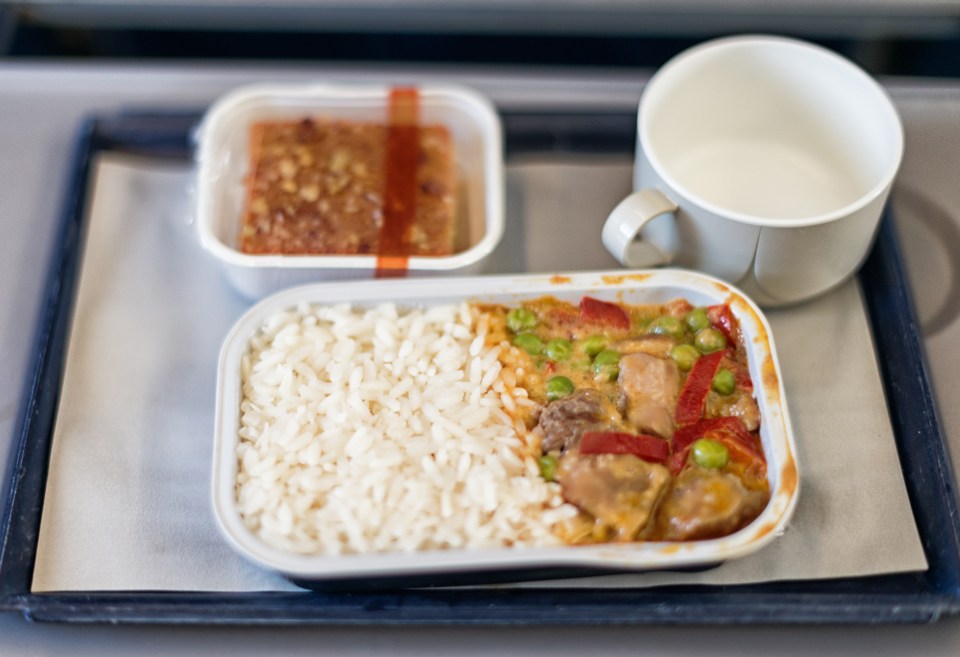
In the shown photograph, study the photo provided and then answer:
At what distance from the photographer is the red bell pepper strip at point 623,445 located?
1746 mm

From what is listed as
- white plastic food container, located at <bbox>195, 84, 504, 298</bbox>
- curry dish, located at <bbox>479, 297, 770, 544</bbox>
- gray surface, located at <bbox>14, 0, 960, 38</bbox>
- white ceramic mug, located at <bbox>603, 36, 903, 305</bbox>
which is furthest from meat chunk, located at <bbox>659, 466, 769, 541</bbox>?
gray surface, located at <bbox>14, 0, 960, 38</bbox>

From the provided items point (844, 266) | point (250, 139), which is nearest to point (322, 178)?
point (250, 139)

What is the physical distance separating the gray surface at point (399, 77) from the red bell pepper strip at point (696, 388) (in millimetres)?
365

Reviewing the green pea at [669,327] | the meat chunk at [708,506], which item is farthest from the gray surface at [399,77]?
the green pea at [669,327]

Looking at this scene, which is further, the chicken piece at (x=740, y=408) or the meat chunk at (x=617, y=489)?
the chicken piece at (x=740, y=408)

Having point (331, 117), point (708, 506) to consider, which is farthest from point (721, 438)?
point (331, 117)

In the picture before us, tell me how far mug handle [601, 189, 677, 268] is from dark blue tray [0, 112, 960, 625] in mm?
514

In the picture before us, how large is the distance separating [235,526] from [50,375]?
586 millimetres

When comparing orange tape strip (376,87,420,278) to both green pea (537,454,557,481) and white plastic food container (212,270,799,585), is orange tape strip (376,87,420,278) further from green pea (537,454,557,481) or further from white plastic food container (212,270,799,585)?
green pea (537,454,557,481)

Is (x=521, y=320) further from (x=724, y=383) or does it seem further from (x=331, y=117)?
(x=331, y=117)

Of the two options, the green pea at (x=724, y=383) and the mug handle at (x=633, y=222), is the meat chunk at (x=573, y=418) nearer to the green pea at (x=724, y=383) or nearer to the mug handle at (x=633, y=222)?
the green pea at (x=724, y=383)

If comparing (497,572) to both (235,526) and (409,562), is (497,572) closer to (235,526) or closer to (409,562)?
(409,562)

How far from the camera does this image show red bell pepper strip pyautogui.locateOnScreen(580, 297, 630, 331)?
6.40 feet

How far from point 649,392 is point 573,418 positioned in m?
0.15
